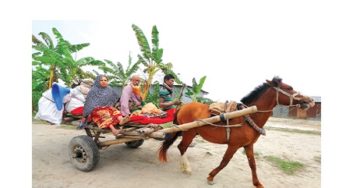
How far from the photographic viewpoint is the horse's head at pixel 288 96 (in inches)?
167

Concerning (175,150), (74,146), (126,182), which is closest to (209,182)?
(126,182)

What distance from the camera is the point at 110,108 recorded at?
5055 millimetres

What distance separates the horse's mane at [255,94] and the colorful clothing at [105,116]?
7.27ft

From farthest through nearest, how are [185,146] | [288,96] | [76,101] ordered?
[76,101], [185,146], [288,96]

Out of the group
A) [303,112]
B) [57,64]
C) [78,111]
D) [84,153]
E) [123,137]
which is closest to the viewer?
[123,137]

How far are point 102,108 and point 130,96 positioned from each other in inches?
22.1

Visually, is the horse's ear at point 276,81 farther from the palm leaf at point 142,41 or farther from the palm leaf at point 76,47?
the palm leaf at point 76,47

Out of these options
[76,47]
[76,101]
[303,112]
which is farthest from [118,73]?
[303,112]

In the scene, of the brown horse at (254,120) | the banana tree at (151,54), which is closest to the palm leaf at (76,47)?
the banana tree at (151,54)

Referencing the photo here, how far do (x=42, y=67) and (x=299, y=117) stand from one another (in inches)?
856

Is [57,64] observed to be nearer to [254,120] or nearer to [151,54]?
[151,54]

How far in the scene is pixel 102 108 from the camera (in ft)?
16.3

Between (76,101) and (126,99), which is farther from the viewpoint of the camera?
(76,101)

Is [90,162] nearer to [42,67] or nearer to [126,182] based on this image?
[126,182]
